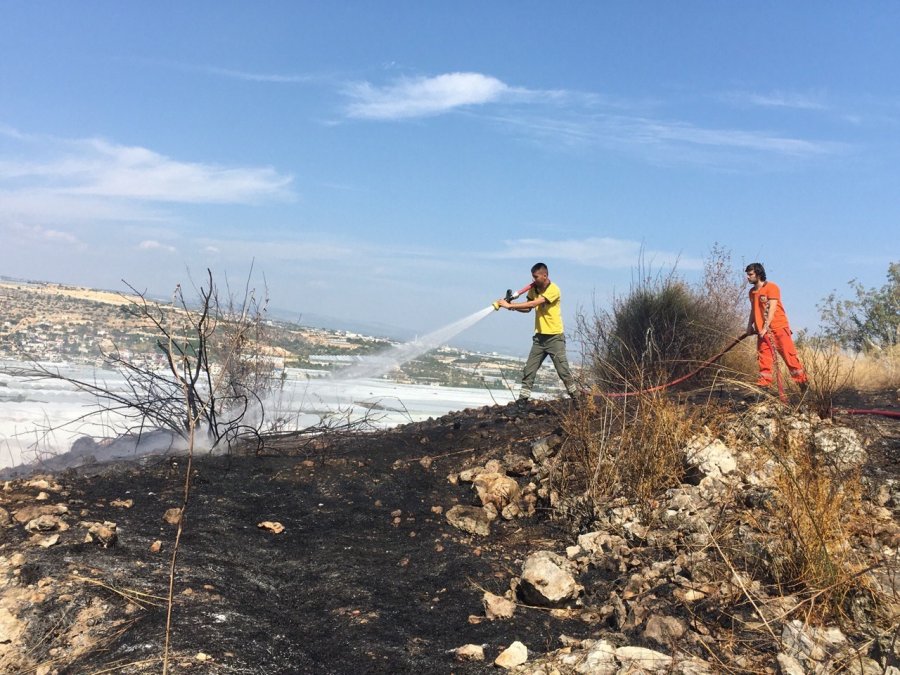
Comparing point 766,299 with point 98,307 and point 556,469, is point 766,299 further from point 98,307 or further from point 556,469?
point 98,307

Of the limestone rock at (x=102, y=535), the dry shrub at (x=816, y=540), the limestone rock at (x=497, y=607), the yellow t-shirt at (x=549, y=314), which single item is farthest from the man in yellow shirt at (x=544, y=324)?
the limestone rock at (x=102, y=535)

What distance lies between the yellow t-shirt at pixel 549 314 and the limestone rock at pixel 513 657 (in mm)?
5180

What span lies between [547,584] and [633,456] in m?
1.75

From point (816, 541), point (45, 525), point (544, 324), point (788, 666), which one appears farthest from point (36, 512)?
point (544, 324)

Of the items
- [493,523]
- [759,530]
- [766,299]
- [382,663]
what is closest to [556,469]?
[493,523]

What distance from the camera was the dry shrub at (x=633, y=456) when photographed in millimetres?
5082

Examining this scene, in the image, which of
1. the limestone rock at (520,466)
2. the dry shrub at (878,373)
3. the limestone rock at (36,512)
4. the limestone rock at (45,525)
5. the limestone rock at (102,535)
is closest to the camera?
the limestone rock at (102,535)

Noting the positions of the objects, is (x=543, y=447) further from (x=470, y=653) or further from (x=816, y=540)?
(x=470, y=653)

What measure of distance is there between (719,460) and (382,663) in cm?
293

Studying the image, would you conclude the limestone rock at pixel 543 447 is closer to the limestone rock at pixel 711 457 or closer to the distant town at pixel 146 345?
the distant town at pixel 146 345

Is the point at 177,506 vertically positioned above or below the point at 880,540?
below

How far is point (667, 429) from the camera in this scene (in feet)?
17.3

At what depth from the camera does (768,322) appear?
7574 mm

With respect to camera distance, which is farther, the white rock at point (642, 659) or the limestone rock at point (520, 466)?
the limestone rock at point (520, 466)
